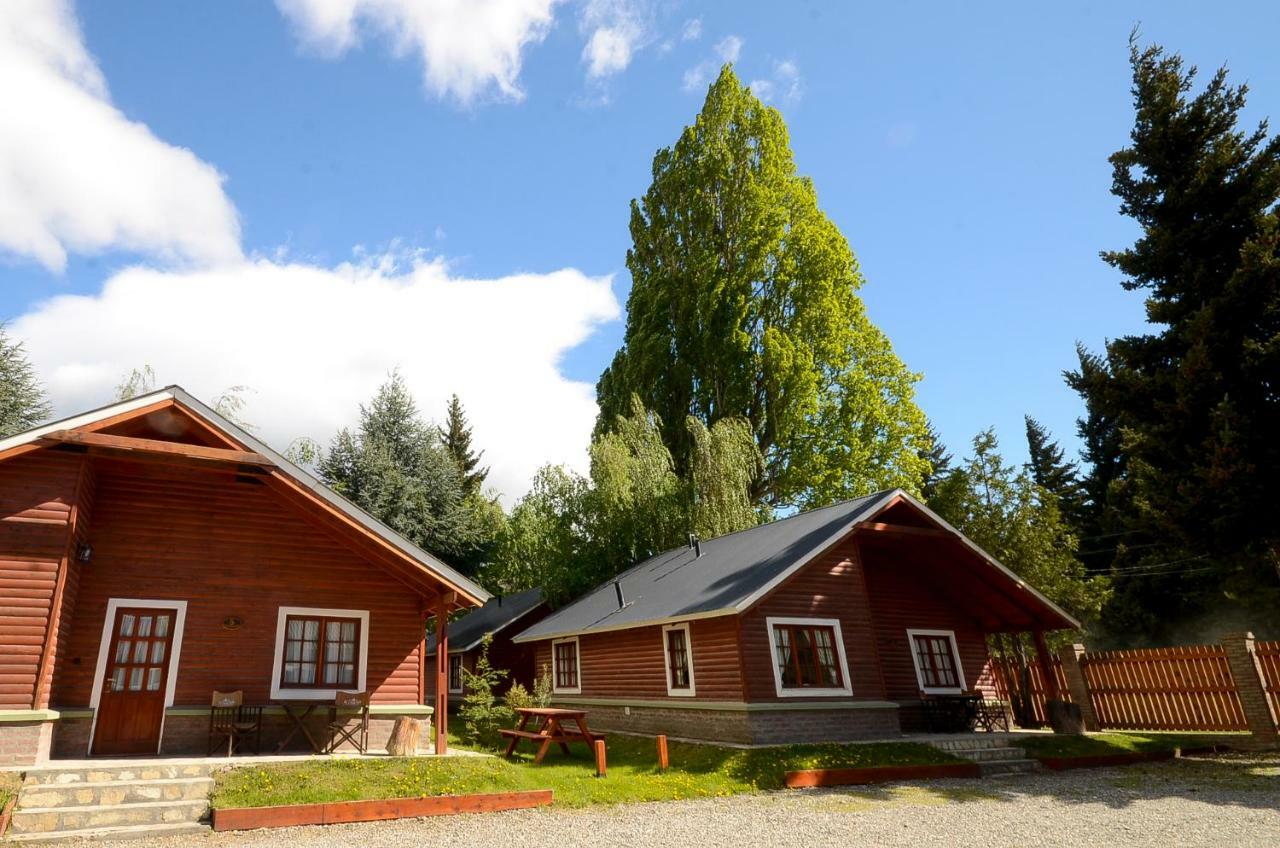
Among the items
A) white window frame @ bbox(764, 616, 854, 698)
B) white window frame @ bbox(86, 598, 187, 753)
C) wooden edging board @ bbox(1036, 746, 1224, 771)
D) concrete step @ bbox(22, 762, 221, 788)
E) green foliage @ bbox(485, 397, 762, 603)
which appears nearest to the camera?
concrete step @ bbox(22, 762, 221, 788)

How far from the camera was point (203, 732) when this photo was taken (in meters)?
12.1

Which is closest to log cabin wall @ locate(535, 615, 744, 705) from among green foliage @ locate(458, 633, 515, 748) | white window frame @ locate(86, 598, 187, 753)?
green foliage @ locate(458, 633, 515, 748)

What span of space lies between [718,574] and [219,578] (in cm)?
995

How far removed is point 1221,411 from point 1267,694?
19.7 ft

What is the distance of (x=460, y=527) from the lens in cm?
2948

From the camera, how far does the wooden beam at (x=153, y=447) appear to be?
1060 centimetres

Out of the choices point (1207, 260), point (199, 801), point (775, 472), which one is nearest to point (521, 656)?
point (775, 472)

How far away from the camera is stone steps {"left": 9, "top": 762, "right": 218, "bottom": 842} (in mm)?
8391

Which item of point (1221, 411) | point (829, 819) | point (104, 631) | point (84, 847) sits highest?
point (1221, 411)

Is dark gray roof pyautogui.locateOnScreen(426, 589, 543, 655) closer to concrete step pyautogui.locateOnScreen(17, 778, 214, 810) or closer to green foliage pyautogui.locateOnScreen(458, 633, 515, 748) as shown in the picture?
green foliage pyautogui.locateOnScreen(458, 633, 515, 748)

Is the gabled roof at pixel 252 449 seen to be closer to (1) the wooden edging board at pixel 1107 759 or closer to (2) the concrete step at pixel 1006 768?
(2) the concrete step at pixel 1006 768

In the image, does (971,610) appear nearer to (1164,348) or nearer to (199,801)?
(1164,348)

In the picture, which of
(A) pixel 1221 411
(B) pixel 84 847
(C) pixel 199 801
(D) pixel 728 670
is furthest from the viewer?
(D) pixel 728 670

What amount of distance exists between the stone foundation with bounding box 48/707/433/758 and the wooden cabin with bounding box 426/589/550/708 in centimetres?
1065
